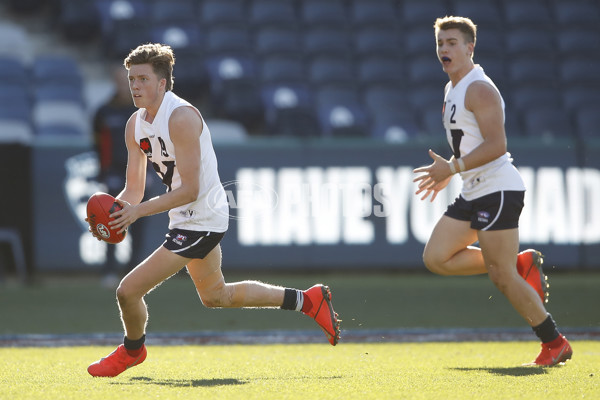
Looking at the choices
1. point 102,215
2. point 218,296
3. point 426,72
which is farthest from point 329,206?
point 102,215

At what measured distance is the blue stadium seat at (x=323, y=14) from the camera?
54.9 ft

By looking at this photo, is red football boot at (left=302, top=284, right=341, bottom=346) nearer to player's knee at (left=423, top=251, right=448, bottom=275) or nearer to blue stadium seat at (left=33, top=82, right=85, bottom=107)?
player's knee at (left=423, top=251, right=448, bottom=275)

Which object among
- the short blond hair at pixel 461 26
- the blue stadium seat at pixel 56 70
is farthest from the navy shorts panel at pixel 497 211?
the blue stadium seat at pixel 56 70

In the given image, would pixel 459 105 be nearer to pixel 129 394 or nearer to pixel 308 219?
pixel 129 394

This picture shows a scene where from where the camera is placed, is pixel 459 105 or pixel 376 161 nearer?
pixel 459 105

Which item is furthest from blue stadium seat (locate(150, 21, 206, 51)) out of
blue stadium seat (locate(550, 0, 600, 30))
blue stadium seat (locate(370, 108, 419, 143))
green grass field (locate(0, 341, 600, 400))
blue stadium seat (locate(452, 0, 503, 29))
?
green grass field (locate(0, 341, 600, 400))

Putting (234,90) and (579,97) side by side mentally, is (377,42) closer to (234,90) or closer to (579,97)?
(234,90)

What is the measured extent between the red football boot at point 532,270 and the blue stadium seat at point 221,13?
429 inches

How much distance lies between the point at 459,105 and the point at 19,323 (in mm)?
4603

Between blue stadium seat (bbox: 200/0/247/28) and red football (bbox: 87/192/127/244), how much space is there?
11197 millimetres

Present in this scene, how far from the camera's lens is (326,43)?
16359mm

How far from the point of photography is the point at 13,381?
544cm

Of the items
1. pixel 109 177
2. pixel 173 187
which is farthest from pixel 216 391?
pixel 109 177

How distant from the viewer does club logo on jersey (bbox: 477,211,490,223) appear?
19.8 feet
